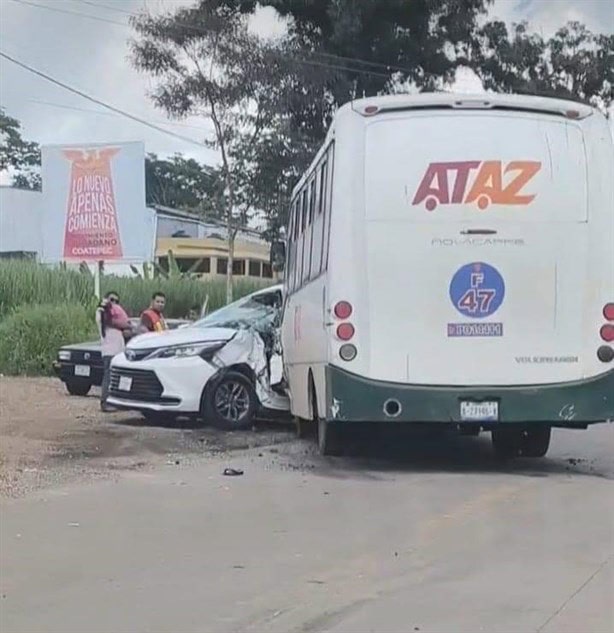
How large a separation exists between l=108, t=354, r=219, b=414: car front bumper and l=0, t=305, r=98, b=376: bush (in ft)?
31.2

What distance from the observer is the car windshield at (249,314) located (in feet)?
51.9

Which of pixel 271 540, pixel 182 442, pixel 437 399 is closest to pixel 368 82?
pixel 182 442

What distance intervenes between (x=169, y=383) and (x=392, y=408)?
408 cm

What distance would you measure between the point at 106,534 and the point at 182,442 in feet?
16.9

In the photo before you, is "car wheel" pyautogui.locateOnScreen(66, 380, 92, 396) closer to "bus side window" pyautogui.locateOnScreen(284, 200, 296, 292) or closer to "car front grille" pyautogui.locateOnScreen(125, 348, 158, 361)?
"car front grille" pyautogui.locateOnScreen(125, 348, 158, 361)

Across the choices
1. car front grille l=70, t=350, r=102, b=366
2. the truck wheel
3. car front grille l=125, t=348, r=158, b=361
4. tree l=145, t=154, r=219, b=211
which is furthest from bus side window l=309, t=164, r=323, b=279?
tree l=145, t=154, r=219, b=211

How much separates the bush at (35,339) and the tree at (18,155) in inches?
1541

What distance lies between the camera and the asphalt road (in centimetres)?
646

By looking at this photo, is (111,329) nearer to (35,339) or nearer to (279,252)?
(279,252)

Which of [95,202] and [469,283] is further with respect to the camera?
[95,202]

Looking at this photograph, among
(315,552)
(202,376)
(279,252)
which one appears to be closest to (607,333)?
(315,552)

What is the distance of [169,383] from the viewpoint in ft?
47.6

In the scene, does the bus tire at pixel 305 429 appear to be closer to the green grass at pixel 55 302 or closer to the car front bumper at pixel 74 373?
the car front bumper at pixel 74 373

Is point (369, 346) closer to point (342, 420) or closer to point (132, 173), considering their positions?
point (342, 420)
